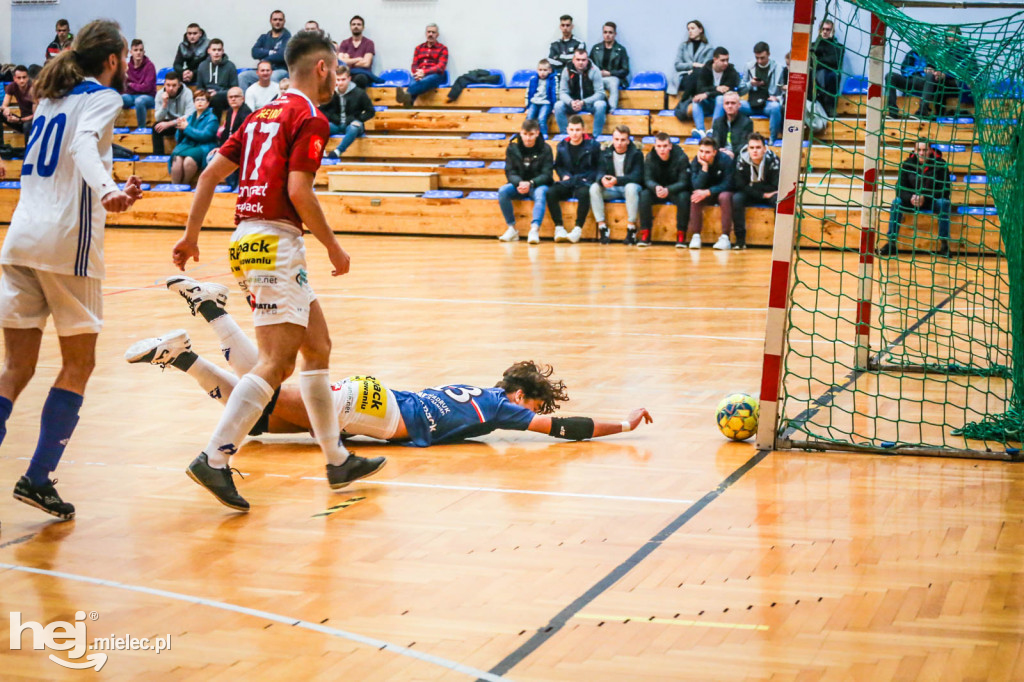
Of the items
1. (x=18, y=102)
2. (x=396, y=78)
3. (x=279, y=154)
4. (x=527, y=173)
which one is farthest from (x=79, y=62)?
(x=18, y=102)

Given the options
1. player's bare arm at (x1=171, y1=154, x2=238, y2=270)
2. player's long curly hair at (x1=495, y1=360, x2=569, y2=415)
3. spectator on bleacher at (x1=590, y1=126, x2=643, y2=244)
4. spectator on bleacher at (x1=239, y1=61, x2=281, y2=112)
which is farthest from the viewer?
spectator on bleacher at (x1=239, y1=61, x2=281, y2=112)

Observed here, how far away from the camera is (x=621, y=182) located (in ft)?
52.9

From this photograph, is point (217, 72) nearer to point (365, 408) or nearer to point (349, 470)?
point (365, 408)

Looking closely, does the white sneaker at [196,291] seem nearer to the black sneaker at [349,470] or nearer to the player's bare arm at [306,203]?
the black sneaker at [349,470]

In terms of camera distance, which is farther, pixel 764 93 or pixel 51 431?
pixel 764 93

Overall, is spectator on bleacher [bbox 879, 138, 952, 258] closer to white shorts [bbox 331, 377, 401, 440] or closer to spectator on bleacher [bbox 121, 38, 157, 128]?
white shorts [bbox 331, 377, 401, 440]

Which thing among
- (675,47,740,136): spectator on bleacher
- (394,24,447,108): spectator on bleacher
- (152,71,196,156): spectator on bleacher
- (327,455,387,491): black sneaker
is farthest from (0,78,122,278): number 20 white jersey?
(152,71,196,156): spectator on bleacher

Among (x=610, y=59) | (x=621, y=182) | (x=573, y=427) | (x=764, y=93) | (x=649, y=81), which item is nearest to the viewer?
(x=573, y=427)

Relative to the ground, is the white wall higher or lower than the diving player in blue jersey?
higher

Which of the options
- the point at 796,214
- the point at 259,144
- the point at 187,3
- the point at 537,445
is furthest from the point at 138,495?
the point at 187,3

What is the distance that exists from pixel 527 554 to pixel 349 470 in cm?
105

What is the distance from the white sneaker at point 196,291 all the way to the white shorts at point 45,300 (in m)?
1.09

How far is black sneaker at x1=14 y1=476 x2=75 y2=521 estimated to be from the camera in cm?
414

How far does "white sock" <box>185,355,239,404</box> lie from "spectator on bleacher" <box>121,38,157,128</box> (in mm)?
16178
